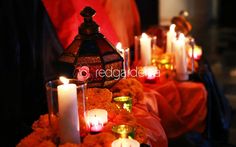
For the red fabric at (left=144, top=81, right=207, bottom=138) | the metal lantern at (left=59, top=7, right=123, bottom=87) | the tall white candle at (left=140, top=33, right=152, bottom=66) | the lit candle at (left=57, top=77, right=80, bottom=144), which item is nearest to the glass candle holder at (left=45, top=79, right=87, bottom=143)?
the lit candle at (left=57, top=77, right=80, bottom=144)

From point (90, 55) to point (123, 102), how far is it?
0.25 meters

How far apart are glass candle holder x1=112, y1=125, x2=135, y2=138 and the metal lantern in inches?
14.6

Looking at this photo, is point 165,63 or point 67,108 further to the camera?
point 165,63

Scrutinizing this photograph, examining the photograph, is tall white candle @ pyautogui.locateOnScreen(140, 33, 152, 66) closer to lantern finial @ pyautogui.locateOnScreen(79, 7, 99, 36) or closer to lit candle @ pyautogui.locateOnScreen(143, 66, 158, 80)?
lit candle @ pyautogui.locateOnScreen(143, 66, 158, 80)

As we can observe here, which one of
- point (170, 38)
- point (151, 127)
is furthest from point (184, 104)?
point (151, 127)

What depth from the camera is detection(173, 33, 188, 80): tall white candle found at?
2.43 m

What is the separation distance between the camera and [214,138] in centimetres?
259

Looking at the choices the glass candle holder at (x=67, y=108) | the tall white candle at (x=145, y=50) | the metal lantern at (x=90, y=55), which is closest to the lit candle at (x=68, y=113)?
the glass candle holder at (x=67, y=108)

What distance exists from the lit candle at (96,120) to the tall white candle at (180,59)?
107 centimetres

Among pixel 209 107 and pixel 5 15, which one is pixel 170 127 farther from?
pixel 5 15

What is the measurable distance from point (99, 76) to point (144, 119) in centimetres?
27

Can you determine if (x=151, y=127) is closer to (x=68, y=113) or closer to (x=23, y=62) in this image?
(x=68, y=113)

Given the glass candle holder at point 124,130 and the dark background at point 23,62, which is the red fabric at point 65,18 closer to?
the dark background at point 23,62

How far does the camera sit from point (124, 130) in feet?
4.45
